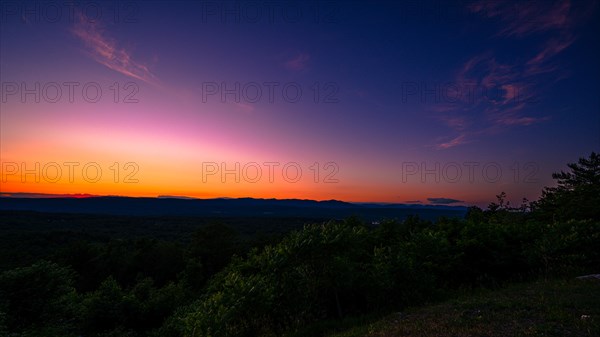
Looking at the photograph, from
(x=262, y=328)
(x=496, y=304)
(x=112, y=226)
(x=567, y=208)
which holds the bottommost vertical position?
(x=112, y=226)

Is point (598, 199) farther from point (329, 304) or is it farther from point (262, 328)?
point (262, 328)

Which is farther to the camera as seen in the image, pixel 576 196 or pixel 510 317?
pixel 576 196

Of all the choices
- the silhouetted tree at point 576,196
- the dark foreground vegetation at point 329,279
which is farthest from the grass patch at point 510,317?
the silhouetted tree at point 576,196

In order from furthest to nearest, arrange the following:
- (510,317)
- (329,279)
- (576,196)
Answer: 1. (576,196)
2. (329,279)
3. (510,317)

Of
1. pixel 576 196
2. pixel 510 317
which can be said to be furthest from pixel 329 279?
pixel 576 196

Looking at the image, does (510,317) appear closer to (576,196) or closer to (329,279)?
(329,279)

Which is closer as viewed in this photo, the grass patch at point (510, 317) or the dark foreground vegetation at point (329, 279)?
the grass patch at point (510, 317)

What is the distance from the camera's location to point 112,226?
122500 mm

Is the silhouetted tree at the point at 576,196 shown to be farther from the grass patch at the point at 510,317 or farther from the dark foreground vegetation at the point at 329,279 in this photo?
the grass patch at the point at 510,317

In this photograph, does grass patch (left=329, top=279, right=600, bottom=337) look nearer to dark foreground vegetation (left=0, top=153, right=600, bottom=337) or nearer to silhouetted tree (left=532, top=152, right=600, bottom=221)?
dark foreground vegetation (left=0, top=153, right=600, bottom=337)

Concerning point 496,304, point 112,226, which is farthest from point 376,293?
point 112,226

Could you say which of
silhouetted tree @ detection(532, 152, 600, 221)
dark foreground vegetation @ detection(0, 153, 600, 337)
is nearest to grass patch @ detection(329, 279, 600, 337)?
dark foreground vegetation @ detection(0, 153, 600, 337)

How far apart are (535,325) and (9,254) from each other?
5890 cm

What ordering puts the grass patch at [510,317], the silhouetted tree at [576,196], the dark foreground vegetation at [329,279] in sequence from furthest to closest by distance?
the silhouetted tree at [576,196], the dark foreground vegetation at [329,279], the grass patch at [510,317]
